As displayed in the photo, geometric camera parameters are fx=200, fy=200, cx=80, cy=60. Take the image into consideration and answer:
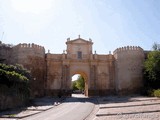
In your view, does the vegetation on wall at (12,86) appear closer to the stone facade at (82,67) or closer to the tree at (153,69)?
the stone facade at (82,67)

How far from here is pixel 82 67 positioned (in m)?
31.5

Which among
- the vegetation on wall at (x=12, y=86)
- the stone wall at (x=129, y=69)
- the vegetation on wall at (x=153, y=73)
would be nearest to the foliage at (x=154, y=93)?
the vegetation on wall at (x=153, y=73)

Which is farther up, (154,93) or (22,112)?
(154,93)

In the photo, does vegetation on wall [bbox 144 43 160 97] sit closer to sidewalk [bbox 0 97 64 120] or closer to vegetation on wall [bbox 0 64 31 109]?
sidewalk [bbox 0 97 64 120]

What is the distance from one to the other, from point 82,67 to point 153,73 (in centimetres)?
1068

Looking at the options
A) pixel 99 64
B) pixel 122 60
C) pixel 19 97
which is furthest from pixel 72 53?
pixel 19 97

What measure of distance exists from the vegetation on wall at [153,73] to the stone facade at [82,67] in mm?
1498

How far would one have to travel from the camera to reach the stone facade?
1153 inches

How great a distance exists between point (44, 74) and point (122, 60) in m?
12.1

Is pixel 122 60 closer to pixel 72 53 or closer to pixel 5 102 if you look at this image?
pixel 72 53

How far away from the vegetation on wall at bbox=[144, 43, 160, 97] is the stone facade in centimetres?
150

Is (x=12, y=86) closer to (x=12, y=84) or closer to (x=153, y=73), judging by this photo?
(x=12, y=84)

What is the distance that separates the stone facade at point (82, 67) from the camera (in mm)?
29297

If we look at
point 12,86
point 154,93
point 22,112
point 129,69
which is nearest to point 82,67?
point 129,69
